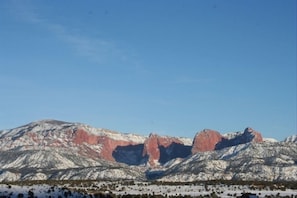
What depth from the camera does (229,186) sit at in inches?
4968

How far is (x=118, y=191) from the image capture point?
109000mm

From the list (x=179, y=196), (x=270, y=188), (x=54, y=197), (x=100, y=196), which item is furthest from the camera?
(x=270, y=188)

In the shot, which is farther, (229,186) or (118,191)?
(229,186)

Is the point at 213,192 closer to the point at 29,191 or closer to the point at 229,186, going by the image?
the point at 229,186

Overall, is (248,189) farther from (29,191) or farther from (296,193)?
(29,191)

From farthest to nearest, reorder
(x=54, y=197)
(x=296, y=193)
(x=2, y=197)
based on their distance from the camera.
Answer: (x=296, y=193)
(x=54, y=197)
(x=2, y=197)

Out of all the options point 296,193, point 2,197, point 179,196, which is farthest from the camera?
point 296,193

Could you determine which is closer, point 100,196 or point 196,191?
point 100,196

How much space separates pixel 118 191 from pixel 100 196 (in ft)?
51.1

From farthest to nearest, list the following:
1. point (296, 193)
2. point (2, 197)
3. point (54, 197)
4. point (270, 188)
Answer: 1. point (270, 188)
2. point (296, 193)
3. point (54, 197)
4. point (2, 197)

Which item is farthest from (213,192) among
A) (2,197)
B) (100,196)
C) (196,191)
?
(2,197)

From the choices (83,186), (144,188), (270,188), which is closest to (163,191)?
(144,188)

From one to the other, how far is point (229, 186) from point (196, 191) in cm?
1445

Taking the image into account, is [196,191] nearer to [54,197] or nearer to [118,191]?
[118,191]
